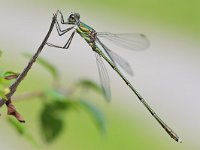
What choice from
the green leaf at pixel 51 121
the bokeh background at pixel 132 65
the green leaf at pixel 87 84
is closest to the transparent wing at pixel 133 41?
the green leaf at pixel 87 84

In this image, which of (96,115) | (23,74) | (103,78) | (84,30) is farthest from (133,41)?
(23,74)

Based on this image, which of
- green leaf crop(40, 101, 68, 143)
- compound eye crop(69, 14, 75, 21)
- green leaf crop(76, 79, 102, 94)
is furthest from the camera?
green leaf crop(76, 79, 102, 94)

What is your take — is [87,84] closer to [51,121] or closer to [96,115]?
[96,115]

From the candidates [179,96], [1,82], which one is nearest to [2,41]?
[179,96]

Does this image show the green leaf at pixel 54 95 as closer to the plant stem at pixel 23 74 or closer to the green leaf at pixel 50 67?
the green leaf at pixel 50 67

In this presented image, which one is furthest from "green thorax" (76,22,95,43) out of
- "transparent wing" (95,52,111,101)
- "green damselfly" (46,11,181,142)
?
"transparent wing" (95,52,111,101)

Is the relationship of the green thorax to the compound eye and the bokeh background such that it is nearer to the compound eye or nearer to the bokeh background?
the compound eye
